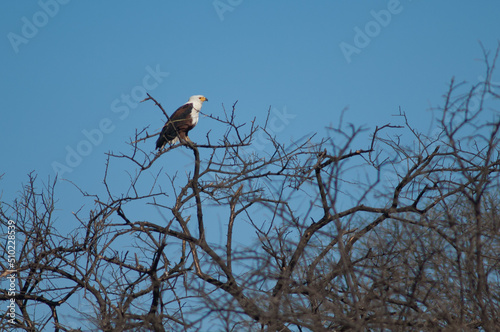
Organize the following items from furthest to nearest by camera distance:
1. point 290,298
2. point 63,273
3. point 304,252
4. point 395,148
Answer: point 63,273 < point 395,148 < point 304,252 < point 290,298

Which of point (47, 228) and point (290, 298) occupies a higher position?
point (47, 228)

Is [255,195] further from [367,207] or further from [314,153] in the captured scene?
[367,207]

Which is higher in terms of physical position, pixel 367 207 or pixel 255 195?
pixel 255 195

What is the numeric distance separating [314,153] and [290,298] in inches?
71.4

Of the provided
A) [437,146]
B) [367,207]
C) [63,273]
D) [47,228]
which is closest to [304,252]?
[367,207]

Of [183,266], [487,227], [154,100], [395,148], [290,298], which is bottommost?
[290,298]

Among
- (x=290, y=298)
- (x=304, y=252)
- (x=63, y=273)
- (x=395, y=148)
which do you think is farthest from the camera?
(x=63, y=273)

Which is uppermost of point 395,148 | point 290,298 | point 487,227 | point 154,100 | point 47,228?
point 154,100

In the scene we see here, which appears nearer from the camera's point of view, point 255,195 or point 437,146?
point 437,146

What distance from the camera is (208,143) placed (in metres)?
4.61

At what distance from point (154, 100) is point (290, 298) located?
208cm

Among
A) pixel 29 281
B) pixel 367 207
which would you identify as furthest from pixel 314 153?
pixel 29 281

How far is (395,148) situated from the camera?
4137mm

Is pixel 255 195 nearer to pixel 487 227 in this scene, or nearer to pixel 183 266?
pixel 183 266
